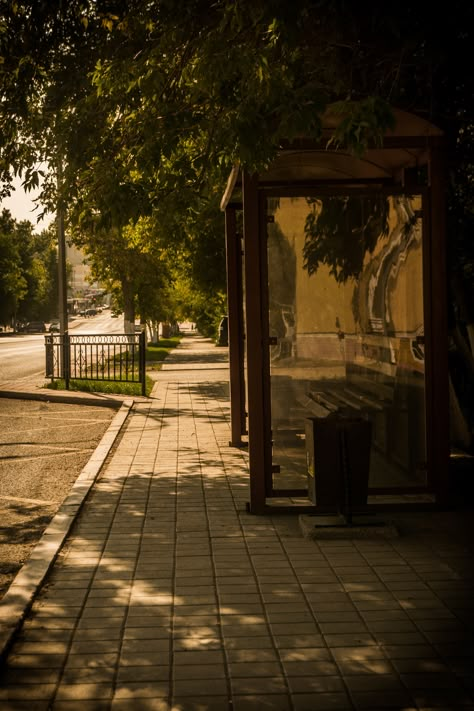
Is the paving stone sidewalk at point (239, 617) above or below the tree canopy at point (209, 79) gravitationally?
below

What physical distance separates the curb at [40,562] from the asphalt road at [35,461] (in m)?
0.15

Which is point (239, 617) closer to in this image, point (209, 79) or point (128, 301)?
point (209, 79)

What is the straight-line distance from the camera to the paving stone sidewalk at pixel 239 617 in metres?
4.03

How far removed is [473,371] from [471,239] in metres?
1.51

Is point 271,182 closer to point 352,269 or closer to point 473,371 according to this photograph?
point 352,269

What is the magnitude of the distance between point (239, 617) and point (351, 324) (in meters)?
3.55

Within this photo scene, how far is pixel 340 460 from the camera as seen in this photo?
702 centimetres

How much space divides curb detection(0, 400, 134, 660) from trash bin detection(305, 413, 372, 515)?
193cm

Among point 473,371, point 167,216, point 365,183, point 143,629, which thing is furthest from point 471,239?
point 143,629

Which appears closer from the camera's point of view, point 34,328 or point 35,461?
point 35,461

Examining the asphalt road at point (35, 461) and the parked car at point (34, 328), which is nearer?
the asphalt road at point (35, 461)

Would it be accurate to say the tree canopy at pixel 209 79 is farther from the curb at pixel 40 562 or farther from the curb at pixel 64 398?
the curb at pixel 64 398

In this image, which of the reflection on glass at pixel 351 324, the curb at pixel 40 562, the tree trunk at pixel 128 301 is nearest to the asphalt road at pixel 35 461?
the curb at pixel 40 562

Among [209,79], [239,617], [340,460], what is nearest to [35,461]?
[340,460]
